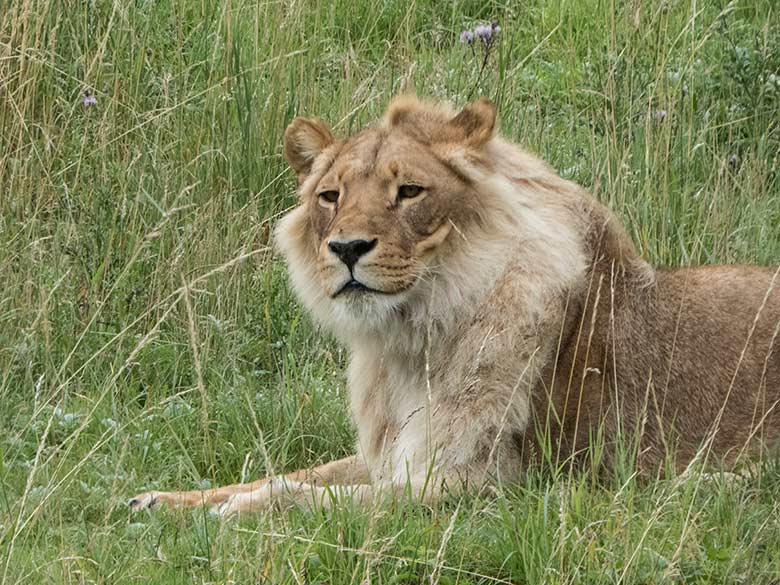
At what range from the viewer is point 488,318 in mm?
5090

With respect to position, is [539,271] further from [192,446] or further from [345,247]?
[192,446]

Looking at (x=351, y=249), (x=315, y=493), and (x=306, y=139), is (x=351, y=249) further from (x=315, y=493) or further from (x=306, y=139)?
(x=315, y=493)

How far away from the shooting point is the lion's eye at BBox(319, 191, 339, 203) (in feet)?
17.0

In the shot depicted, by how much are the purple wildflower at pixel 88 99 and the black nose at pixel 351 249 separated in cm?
262

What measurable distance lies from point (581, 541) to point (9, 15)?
4355 mm

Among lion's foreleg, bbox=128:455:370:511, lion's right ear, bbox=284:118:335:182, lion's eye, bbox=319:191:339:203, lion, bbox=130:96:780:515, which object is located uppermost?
lion's right ear, bbox=284:118:335:182

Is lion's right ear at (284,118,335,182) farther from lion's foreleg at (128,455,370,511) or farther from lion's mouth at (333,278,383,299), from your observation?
lion's foreleg at (128,455,370,511)

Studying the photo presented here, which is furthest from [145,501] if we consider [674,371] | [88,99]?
[88,99]

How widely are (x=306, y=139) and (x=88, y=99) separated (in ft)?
6.60

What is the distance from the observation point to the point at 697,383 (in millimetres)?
5277

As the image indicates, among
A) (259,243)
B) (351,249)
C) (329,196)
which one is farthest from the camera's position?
(259,243)

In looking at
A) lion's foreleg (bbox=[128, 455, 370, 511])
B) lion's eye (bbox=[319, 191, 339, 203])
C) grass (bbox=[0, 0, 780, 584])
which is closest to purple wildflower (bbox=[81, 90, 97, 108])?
grass (bbox=[0, 0, 780, 584])

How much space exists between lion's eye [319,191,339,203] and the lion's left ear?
0.48 meters

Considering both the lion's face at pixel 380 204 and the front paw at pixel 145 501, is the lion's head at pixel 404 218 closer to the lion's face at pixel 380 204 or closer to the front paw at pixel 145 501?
the lion's face at pixel 380 204
